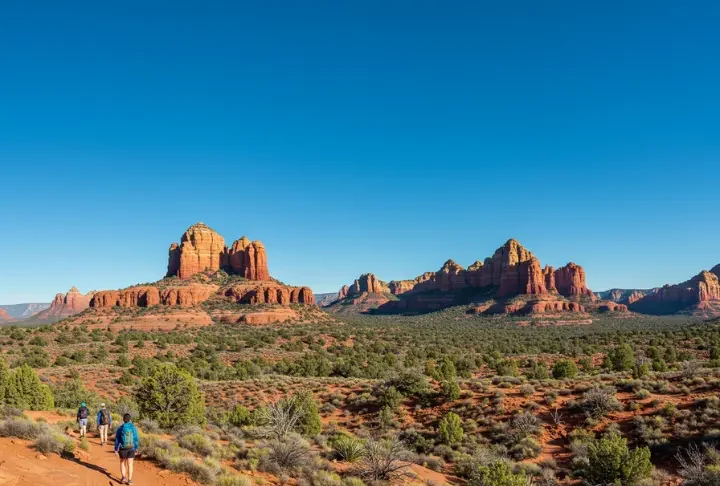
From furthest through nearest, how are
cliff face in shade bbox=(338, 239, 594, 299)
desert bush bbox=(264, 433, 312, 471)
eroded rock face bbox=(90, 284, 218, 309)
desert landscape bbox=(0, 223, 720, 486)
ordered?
cliff face in shade bbox=(338, 239, 594, 299) → eroded rock face bbox=(90, 284, 218, 309) → desert bush bbox=(264, 433, 312, 471) → desert landscape bbox=(0, 223, 720, 486)

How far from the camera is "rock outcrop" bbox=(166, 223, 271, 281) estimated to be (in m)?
116

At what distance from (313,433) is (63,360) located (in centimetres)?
3188

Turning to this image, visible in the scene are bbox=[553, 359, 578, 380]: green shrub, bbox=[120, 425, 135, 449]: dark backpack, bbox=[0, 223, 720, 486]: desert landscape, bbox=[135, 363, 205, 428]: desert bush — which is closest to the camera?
bbox=[120, 425, 135, 449]: dark backpack

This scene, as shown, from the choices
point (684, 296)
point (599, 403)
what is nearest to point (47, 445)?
point (599, 403)

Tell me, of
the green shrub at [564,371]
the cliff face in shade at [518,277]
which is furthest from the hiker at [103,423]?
the cliff face in shade at [518,277]

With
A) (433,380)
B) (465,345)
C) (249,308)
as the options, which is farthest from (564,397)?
(249,308)

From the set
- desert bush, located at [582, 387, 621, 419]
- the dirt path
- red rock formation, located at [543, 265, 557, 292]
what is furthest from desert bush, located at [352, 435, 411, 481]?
red rock formation, located at [543, 265, 557, 292]

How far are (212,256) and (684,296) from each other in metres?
189

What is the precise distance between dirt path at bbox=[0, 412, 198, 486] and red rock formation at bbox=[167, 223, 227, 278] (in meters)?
110

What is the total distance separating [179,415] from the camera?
1980 centimetres

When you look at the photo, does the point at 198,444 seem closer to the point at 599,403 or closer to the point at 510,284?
the point at 599,403

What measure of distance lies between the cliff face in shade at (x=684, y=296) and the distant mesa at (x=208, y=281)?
15485 cm

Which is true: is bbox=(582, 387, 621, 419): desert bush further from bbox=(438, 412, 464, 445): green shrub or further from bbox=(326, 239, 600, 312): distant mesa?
bbox=(326, 239, 600, 312): distant mesa

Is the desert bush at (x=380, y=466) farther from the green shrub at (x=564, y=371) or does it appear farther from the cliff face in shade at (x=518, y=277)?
the cliff face in shade at (x=518, y=277)
